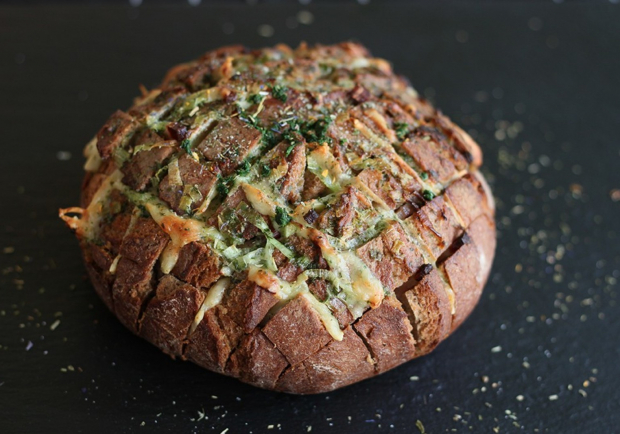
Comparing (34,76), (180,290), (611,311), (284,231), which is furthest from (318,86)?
(34,76)

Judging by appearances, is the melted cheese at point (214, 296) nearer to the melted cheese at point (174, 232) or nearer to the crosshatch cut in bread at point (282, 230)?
the crosshatch cut in bread at point (282, 230)

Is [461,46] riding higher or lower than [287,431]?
higher

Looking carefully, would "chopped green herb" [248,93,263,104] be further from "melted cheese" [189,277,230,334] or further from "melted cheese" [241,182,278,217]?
"melted cheese" [189,277,230,334]

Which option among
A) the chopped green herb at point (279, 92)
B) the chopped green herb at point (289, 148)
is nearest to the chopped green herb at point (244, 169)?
the chopped green herb at point (289, 148)

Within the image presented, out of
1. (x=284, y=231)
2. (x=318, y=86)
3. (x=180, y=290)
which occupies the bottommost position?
(x=180, y=290)

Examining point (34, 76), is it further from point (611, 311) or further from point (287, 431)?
point (611, 311)

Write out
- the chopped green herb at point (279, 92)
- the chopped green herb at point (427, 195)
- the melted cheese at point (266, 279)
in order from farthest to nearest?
the chopped green herb at point (279, 92) < the chopped green herb at point (427, 195) < the melted cheese at point (266, 279)

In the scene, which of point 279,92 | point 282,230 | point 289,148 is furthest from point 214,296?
point 279,92

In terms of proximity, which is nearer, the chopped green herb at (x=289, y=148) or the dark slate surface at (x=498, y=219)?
the chopped green herb at (x=289, y=148)

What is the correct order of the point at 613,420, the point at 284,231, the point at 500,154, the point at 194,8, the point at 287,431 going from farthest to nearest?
the point at 194,8, the point at 500,154, the point at 613,420, the point at 287,431, the point at 284,231
